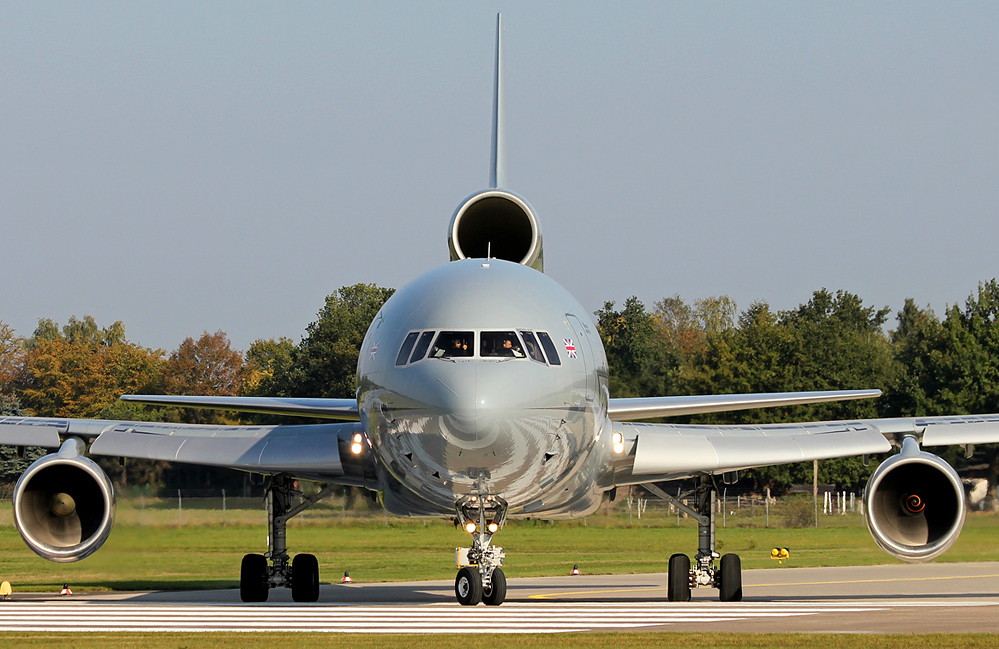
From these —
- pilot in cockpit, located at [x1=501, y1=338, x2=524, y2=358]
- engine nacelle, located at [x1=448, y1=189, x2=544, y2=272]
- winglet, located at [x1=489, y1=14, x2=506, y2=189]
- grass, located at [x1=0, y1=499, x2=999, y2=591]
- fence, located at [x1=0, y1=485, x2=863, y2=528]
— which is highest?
winglet, located at [x1=489, y1=14, x2=506, y2=189]

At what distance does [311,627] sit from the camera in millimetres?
14523

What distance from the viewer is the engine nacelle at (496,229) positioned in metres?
20.3

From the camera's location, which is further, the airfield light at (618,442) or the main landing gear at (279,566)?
the main landing gear at (279,566)

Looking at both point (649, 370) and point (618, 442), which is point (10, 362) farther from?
point (618, 442)

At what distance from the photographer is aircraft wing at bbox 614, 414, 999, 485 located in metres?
19.0

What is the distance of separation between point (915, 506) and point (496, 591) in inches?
239

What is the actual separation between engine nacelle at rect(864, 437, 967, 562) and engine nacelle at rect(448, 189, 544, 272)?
19.4ft

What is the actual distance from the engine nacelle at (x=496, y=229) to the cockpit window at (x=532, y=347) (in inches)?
209

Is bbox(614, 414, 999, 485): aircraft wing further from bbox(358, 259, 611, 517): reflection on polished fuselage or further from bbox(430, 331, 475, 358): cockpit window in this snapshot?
bbox(430, 331, 475, 358): cockpit window

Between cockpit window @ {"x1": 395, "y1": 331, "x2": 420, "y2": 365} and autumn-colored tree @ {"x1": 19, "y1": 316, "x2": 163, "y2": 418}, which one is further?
autumn-colored tree @ {"x1": 19, "y1": 316, "x2": 163, "y2": 418}

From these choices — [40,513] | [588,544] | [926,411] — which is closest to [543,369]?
[40,513]

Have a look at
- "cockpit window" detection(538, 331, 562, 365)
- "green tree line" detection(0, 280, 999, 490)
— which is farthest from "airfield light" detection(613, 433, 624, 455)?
"green tree line" detection(0, 280, 999, 490)

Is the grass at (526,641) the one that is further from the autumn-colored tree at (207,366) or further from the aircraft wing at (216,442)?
the autumn-colored tree at (207,366)

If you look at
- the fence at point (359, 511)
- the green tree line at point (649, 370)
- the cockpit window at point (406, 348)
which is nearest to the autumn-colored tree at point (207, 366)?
the green tree line at point (649, 370)
